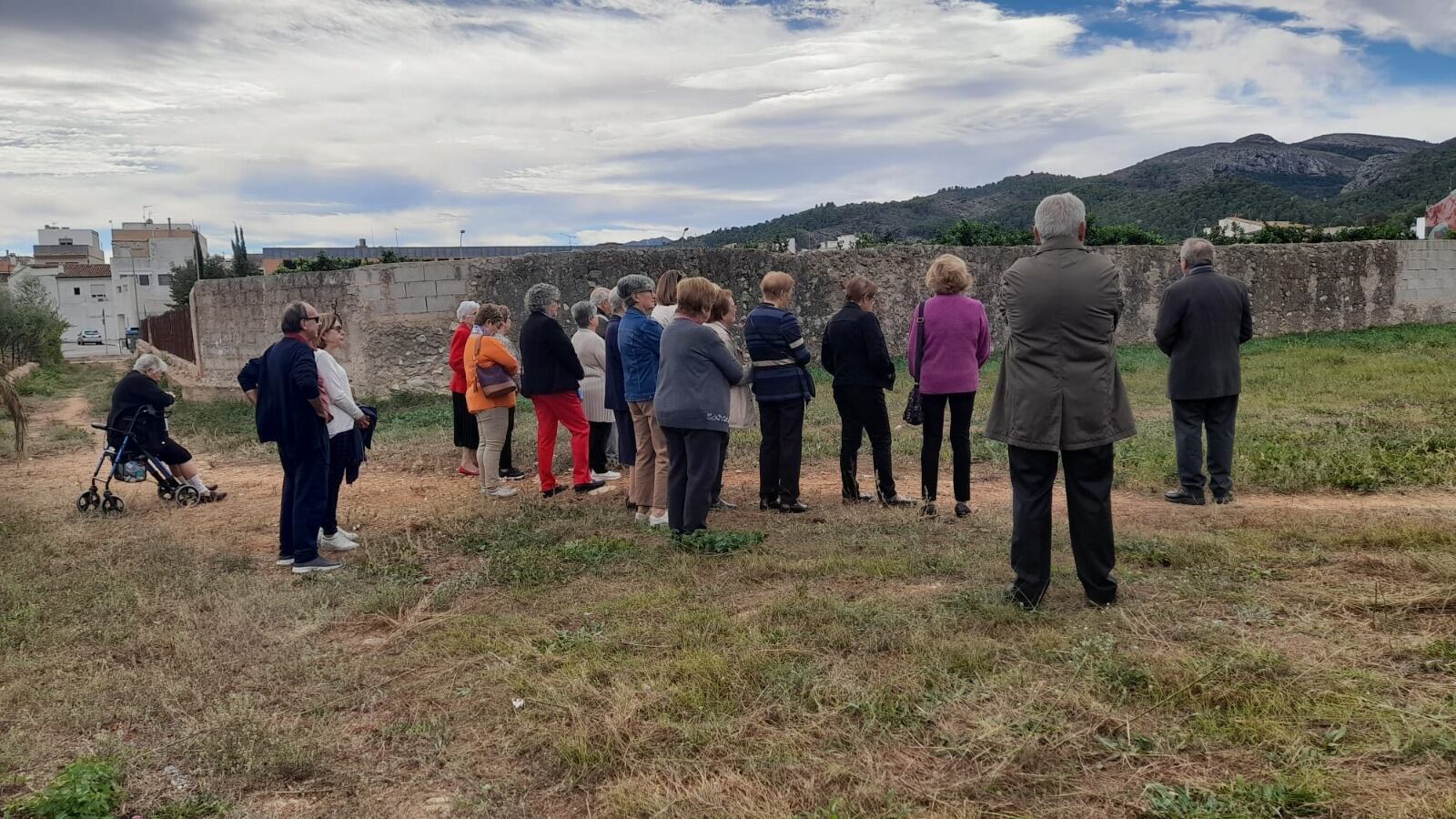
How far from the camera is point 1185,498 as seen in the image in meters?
6.72

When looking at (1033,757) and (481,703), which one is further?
(481,703)

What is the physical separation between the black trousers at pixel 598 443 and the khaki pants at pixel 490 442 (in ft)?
2.62

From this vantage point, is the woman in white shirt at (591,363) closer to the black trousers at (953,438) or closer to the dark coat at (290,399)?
the dark coat at (290,399)

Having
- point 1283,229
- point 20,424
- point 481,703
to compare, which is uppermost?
point 1283,229

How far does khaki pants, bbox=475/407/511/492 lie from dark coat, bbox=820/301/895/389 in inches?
112

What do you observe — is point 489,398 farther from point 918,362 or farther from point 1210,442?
point 1210,442

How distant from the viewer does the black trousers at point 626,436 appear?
755cm

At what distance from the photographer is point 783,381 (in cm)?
663

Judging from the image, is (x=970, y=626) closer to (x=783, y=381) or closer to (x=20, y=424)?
(x=783, y=381)

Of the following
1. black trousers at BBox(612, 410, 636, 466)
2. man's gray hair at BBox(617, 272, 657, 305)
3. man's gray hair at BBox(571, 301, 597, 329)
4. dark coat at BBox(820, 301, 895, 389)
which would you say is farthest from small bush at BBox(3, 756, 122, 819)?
man's gray hair at BBox(571, 301, 597, 329)

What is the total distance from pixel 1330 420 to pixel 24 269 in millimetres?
69700

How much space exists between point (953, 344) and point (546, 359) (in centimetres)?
304

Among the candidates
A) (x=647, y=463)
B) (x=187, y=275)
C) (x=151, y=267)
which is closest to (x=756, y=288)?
(x=647, y=463)

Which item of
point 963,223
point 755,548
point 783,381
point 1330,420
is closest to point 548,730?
point 755,548
